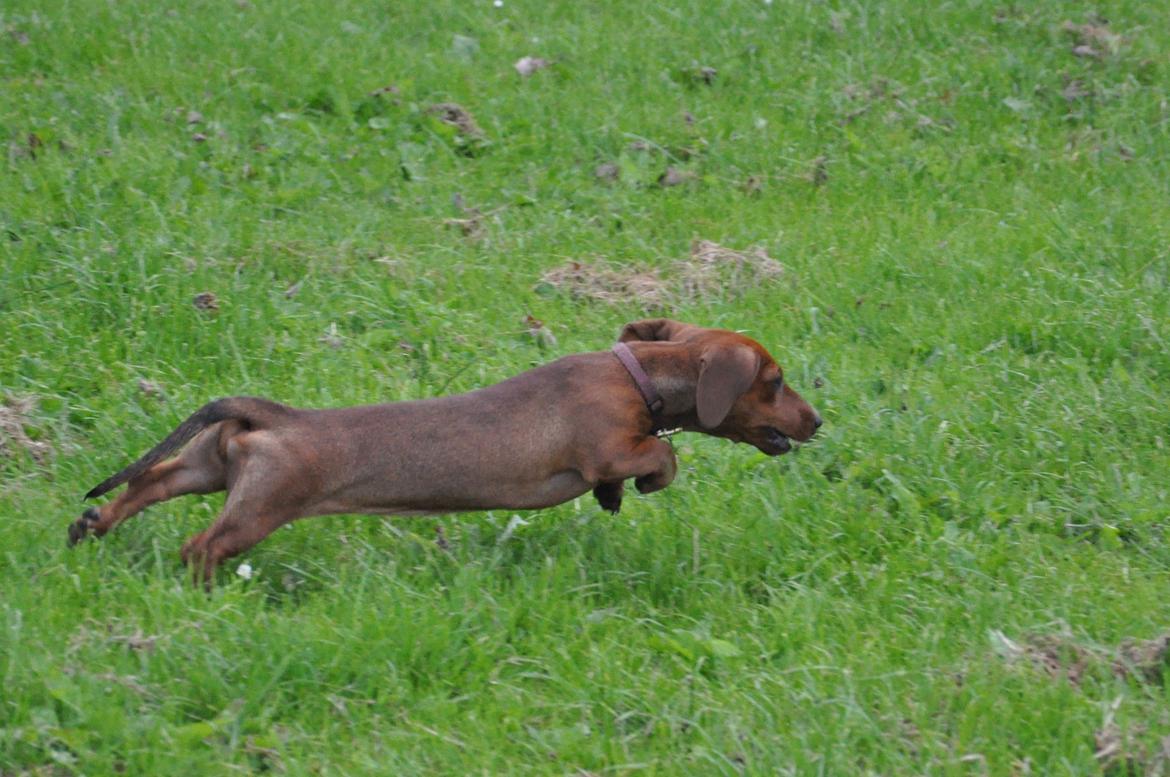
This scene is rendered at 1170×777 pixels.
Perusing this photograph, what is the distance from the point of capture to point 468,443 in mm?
5441

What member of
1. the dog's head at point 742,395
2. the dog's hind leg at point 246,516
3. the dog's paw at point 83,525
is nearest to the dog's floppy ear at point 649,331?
the dog's head at point 742,395

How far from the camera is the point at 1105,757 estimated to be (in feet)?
13.8

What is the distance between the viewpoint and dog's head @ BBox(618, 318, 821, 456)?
5516 millimetres

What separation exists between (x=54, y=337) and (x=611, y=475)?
109 inches

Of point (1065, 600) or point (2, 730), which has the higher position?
point (2, 730)

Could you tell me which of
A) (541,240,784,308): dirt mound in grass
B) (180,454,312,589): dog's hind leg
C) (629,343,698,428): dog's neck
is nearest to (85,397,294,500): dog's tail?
(180,454,312,589): dog's hind leg

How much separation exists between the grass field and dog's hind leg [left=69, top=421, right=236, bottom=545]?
11cm

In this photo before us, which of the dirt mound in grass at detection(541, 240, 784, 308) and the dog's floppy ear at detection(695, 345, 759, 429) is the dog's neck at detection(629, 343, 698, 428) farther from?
the dirt mound in grass at detection(541, 240, 784, 308)

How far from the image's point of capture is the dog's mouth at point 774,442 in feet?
19.0

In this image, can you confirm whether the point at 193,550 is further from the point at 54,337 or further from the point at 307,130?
the point at 307,130

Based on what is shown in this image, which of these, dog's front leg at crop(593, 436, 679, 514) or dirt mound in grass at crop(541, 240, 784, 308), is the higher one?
dog's front leg at crop(593, 436, 679, 514)

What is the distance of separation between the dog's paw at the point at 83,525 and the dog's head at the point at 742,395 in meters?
2.06

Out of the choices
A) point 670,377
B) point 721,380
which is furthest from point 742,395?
point 670,377

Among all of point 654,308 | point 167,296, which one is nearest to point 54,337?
point 167,296
